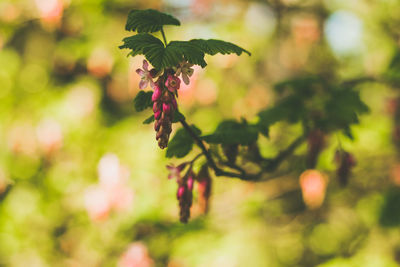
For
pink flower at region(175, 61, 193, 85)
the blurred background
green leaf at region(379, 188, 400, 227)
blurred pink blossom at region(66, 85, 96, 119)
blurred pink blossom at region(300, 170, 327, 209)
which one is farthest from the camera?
blurred pink blossom at region(66, 85, 96, 119)

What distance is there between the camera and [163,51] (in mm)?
755

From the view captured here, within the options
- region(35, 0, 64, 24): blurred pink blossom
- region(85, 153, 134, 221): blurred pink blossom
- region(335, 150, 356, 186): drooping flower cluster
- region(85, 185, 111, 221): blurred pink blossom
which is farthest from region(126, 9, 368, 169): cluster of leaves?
region(35, 0, 64, 24): blurred pink blossom

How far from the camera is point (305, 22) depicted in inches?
165

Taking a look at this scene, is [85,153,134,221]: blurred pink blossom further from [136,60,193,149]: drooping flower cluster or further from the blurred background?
[136,60,193,149]: drooping flower cluster

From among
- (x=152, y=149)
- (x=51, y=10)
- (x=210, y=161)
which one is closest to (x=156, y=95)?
(x=210, y=161)

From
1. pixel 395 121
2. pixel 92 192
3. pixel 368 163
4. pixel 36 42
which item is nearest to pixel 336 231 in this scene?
pixel 368 163

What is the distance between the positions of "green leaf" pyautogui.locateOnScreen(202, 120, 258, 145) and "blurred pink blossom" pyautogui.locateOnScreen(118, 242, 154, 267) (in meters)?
1.89

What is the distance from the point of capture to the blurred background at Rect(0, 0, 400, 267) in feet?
9.78

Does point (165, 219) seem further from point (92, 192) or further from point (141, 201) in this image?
point (92, 192)

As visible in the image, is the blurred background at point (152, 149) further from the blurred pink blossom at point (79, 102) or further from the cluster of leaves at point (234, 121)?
the cluster of leaves at point (234, 121)

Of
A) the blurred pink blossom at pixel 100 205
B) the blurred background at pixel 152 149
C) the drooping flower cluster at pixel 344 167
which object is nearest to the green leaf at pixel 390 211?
the blurred background at pixel 152 149

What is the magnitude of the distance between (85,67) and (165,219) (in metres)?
2.41

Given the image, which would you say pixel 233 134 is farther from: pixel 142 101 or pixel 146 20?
pixel 146 20

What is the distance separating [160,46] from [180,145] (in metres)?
0.39
